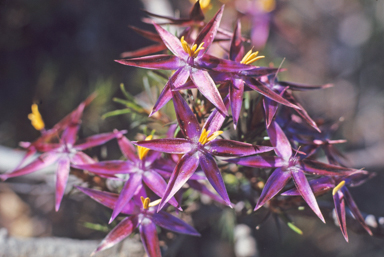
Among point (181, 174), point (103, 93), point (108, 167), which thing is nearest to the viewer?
point (181, 174)

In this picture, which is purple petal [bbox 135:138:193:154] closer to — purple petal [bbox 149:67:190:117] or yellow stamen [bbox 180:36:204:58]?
purple petal [bbox 149:67:190:117]

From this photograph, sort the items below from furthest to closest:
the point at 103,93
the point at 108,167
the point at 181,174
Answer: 1. the point at 103,93
2. the point at 108,167
3. the point at 181,174

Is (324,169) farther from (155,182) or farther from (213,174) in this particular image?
(155,182)

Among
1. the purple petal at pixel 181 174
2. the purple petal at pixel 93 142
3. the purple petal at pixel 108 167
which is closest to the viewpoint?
the purple petal at pixel 181 174

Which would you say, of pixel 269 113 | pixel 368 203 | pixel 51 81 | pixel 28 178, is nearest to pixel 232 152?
pixel 269 113

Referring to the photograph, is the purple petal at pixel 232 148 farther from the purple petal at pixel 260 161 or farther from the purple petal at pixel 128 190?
the purple petal at pixel 128 190

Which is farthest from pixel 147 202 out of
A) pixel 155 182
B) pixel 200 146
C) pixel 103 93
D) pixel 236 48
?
pixel 103 93

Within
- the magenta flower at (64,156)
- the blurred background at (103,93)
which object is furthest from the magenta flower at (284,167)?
the blurred background at (103,93)
